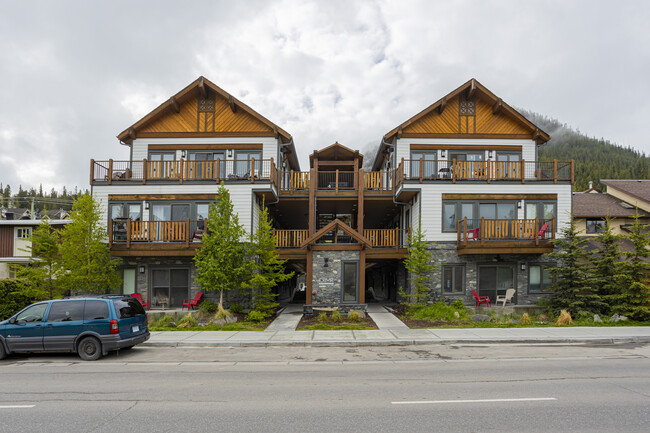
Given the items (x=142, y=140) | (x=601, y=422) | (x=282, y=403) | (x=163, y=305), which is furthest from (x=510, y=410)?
(x=142, y=140)

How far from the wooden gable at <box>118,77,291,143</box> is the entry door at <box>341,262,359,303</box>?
8.24 metres

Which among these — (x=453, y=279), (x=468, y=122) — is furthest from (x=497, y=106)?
(x=453, y=279)

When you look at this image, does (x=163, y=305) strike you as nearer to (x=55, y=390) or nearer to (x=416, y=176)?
(x=55, y=390)

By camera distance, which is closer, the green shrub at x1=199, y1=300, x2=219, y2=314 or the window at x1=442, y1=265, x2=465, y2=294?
the green shrub at x1=199, y1=300, x2=219, y2=314

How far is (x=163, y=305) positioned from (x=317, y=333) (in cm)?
963

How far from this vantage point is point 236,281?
56.8 ft

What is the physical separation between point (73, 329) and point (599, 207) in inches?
1363

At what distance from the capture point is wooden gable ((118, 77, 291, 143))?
22.2 m

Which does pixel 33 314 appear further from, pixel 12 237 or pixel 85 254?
pixel 12 237

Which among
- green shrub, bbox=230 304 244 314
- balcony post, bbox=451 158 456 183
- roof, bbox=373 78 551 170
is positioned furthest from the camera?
roof, bbox=373 78 551 170

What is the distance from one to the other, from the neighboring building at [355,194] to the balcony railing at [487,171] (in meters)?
0.07

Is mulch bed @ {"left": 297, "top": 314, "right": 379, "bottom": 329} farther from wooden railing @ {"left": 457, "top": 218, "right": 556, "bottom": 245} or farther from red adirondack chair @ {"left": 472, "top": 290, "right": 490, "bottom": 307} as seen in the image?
wooden railing @ {"left": 457, "top": 218, "right": 556, "bottom": 245}

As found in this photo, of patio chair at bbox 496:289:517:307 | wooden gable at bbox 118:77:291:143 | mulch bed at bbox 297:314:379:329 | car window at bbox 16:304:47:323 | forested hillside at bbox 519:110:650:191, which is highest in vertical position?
forested hillside at bbox 519:110:650:191

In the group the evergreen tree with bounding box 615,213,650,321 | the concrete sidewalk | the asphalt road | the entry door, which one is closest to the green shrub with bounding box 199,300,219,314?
the concrete sidewalk
